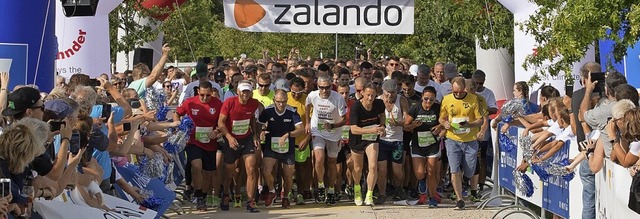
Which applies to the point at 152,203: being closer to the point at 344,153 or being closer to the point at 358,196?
the point at 358,196

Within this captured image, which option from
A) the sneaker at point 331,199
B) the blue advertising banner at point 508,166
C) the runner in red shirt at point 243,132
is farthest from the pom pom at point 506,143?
the runner in red shirt at point 243,132

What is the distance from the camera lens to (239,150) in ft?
51.8

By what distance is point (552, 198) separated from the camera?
513 inches

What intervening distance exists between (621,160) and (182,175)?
7816 millimetres

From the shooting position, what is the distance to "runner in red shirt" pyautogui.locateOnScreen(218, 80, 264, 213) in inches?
613

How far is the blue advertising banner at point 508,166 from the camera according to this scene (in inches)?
591

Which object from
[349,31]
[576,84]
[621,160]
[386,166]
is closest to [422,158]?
[386,166]

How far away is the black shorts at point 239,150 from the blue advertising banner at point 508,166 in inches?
120

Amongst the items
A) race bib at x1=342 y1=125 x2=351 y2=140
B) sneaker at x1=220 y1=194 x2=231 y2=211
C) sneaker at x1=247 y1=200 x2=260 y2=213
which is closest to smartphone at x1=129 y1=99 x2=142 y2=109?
sneaker at x1=220 y1=194 x2=231 y2=211

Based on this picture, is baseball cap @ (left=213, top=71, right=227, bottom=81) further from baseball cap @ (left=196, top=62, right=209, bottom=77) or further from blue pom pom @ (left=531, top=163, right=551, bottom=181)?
blue pom pom @ (left=531, top=163, right=551, bottom=181)

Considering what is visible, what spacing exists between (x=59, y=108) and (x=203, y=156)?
660cm

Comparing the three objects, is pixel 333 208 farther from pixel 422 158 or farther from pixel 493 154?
pixel 493 154

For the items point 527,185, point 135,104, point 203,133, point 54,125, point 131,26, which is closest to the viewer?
point 54,125

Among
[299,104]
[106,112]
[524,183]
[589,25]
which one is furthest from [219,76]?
[589,25]
